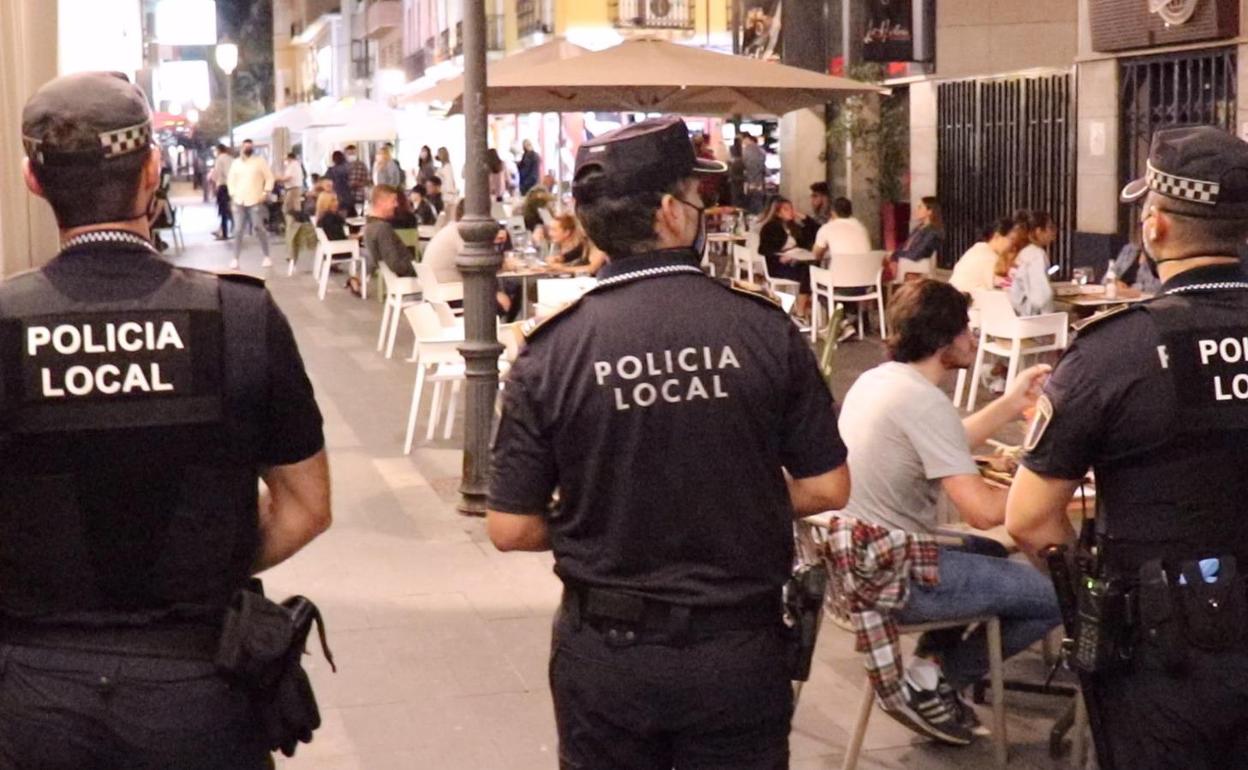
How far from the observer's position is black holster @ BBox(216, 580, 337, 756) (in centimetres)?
270

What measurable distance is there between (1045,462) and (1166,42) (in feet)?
37.2

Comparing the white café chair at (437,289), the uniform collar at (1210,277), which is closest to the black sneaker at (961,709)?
the uniform collar at (1210,277)

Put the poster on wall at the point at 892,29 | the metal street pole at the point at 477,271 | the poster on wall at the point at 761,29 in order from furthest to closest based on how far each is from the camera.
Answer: the poster on wall at the point at 761,29, the poster on wall at the point at 892,29, the metal street pole at the point at 477,271

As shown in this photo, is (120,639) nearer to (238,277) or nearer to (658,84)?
(238,277)

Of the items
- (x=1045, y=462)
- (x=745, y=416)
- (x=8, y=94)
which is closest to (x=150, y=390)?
(x=745, y=416)

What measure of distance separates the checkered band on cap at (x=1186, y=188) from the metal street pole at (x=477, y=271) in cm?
529

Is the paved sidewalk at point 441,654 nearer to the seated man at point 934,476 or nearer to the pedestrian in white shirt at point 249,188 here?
the seated man at point 934,476

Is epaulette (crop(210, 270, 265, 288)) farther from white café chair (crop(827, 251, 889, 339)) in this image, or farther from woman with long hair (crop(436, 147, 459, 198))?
woman with long hair (crop(436, 147, 459, 198))

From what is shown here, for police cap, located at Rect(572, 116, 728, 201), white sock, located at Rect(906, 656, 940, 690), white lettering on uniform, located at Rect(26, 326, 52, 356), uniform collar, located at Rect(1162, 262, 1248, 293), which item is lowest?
white sock, located at Rect(906, 656, 940, 690)

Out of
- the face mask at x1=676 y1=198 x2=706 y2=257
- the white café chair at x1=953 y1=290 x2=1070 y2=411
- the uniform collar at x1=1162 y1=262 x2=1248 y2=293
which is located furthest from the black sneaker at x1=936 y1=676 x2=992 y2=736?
the white café chair at x1=953 y1=290 x2=1070 y2=411

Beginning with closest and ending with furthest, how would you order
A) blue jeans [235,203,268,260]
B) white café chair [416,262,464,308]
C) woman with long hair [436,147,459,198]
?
1. white café chair [416,262,464,308]
2. blue jeans [235,203,268,260]
3. woman with long hair [436,147,459,198]

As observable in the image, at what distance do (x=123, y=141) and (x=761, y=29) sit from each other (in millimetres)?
22306

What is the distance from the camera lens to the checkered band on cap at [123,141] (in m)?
2.69

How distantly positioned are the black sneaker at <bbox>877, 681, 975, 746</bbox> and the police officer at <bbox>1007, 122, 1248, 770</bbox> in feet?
5.86
